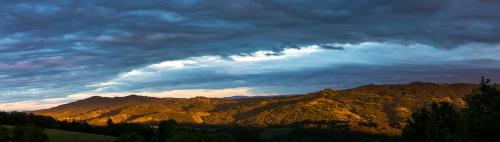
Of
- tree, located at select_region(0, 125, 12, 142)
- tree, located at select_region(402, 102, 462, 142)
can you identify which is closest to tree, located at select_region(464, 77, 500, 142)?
tree, located at select_region(402, 102, 462, 142)

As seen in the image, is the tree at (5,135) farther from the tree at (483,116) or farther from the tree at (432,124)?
the tree at (483,116)

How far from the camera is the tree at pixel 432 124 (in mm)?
78963

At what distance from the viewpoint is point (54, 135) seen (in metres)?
178

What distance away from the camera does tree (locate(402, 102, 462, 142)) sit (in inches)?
3109

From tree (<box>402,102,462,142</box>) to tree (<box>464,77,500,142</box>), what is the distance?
24.0m

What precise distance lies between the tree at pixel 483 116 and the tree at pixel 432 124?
78.9ft

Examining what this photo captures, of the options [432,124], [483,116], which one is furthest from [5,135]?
[483,116]

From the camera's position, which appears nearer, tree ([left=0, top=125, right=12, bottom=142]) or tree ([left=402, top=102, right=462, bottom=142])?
tree ([left=402, top=102, right=462, bottom=142])

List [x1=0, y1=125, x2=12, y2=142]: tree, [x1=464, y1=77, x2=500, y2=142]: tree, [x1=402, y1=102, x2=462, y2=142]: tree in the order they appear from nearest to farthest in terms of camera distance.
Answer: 1. [x1=464, y1=77, x2=500, y2=142]: tree
2. [x1=402, y1=102, x2=462, y2=142]: tree
3. [x1=0, y1=125, x2=12, y2=142]: tree

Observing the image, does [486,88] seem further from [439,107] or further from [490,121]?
[439,107]

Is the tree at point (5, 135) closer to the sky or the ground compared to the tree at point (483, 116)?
closer to the ground

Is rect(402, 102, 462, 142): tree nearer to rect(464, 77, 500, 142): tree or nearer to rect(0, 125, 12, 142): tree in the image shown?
rect(464, 77, 500, 142): tree

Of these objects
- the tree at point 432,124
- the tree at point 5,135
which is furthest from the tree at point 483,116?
the tree at point 5,135

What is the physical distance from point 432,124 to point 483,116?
121 ft
